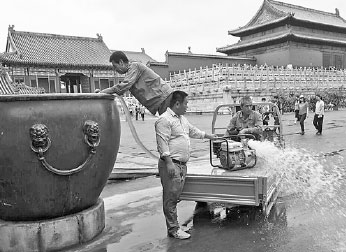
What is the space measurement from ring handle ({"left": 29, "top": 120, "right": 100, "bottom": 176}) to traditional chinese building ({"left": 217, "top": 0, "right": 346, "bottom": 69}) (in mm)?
36660

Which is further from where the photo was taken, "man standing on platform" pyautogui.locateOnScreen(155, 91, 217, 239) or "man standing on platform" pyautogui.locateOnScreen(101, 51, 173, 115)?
"man standing on platform" pyautogui.locateOnScreen(101, 51, 173, 115)

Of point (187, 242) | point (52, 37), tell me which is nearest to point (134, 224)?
point (187, 242)

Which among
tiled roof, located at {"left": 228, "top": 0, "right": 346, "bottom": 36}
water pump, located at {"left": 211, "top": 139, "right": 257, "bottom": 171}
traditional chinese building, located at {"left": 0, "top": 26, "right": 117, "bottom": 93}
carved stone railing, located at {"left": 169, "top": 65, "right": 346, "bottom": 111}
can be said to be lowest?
water pump, located at {"left": 211, "top": 139, "right": 257, "bottom": 171}

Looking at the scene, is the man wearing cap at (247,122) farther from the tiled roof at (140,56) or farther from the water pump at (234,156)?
the tiled roof at (140,56)

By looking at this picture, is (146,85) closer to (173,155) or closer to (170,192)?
(173,155)

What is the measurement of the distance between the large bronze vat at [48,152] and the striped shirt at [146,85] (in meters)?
0.94

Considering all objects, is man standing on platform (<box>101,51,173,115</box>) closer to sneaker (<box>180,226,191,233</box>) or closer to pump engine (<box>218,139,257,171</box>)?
pump engine (<box>218,139,257,171</box>)

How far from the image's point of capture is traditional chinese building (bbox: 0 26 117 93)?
105 ft

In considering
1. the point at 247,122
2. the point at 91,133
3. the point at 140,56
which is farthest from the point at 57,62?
the point at 91,133

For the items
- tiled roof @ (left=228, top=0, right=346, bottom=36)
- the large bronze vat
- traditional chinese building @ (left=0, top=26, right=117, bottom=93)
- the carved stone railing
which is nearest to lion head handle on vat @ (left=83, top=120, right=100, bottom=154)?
the large bronze vat

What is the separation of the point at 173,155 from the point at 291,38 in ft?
122

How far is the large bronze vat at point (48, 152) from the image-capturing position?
10.5 feet

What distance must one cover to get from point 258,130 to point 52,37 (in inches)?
1375

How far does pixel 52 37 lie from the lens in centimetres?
3644
